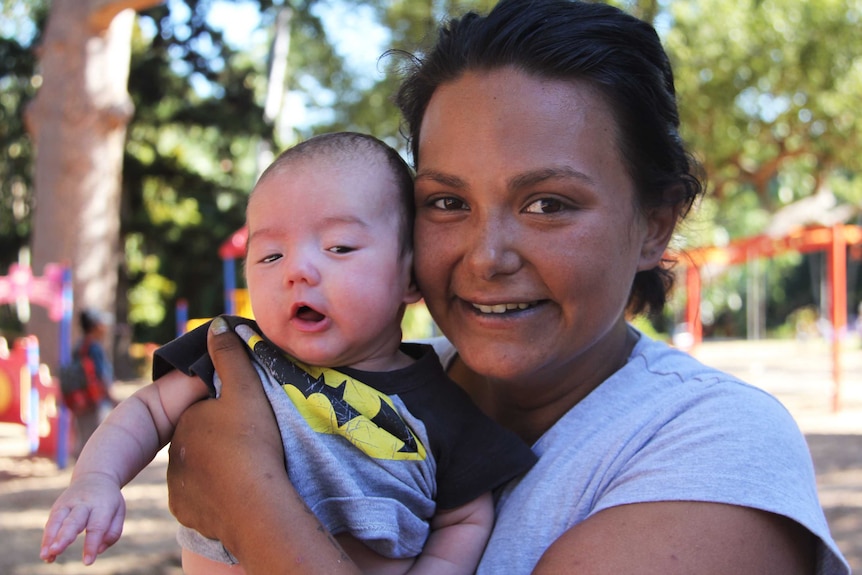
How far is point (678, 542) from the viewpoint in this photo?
1.41m

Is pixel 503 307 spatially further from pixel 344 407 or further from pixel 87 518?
pixel 87 518

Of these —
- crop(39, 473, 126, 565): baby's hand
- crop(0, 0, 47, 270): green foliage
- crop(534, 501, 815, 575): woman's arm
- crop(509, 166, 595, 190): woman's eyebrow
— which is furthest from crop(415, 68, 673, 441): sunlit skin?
crop(0, 0, 47, 270): green foliage

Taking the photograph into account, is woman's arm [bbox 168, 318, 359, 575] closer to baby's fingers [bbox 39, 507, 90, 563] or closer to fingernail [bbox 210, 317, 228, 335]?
fingernail [bbox 210, 317, 228, 335]

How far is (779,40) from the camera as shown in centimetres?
1738

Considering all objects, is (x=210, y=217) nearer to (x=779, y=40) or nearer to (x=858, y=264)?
(x=779, y=40)

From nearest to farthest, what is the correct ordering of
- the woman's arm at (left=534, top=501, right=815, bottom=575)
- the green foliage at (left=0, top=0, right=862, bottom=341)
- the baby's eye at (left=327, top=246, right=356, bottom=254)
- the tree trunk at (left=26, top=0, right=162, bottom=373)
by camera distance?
1. the woman's arm at (left=534, top=501, right=815, bottom=575)
2. the baby's eye at (left=327, top=246, right=356, bottom=254)
3. the tree trunk at (left=26, top=0, right=162, bottom=373)
4. the green foliage at (left=0, top=0, right=862, bottom=341)

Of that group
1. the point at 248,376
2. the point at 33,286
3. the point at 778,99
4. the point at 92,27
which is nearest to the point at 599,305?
the point at 248,376

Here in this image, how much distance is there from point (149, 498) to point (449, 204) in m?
6.83

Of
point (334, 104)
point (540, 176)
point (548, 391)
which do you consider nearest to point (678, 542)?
point (548, 391)

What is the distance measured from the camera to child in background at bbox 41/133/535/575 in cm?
167

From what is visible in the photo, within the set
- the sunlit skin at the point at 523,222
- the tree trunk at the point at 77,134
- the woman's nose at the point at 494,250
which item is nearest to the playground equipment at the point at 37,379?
the tree trunk at the point at 77,134

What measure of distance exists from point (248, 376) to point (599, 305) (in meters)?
0.71

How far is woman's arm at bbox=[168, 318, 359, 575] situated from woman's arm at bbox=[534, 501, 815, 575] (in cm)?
39

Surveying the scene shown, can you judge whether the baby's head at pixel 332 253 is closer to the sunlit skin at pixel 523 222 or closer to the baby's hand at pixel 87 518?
the sunlit skin at pixel 523 222
